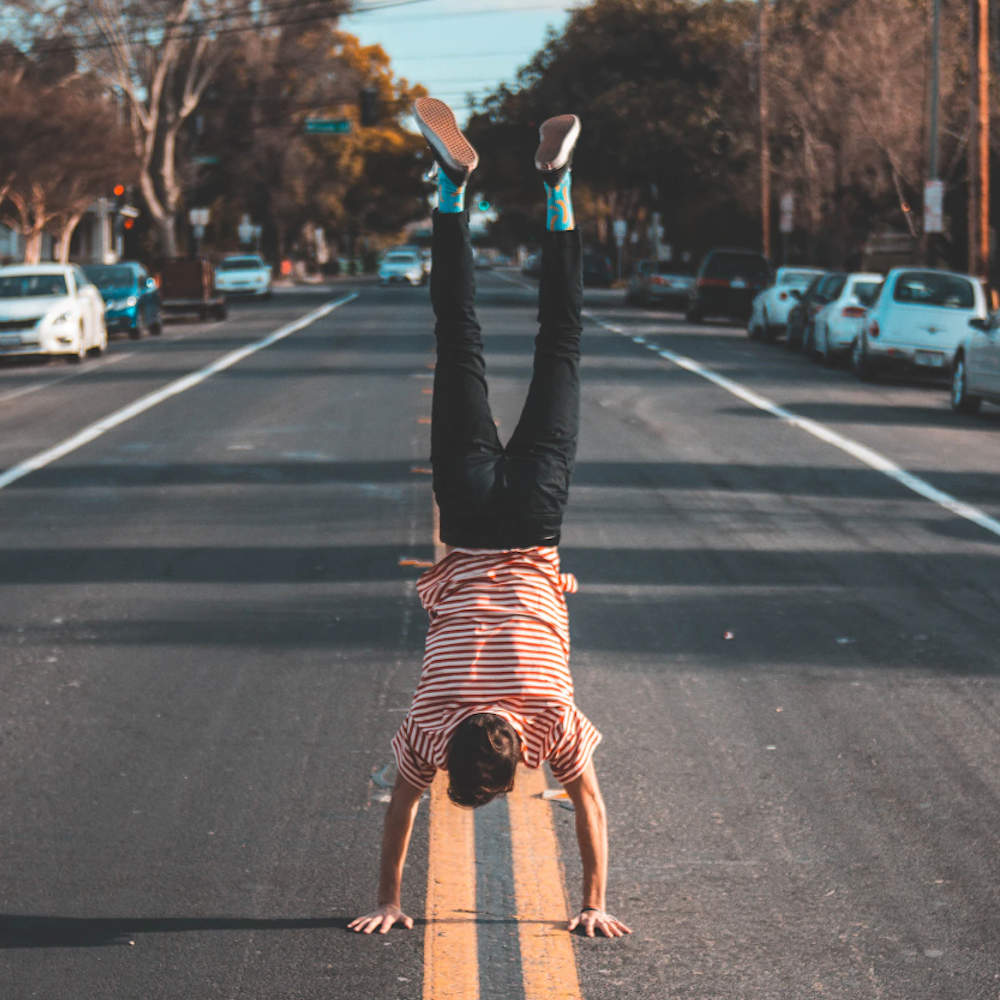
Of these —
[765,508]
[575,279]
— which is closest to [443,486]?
[575,279]

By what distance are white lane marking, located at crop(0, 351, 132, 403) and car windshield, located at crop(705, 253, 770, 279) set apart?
49.7 feet

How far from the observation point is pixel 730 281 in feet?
131

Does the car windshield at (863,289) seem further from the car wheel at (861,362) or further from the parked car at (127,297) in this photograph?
the parked car at (127,297)

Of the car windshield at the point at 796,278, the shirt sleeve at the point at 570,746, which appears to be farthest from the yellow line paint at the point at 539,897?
the car windshield at the point at 796,278

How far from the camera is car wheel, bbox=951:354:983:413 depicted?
2002cm

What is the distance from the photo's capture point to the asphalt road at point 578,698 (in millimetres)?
4734

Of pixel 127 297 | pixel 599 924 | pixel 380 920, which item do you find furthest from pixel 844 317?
pixel 380 920

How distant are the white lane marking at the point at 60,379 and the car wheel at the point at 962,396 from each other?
11451mm

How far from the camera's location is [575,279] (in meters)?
5.18

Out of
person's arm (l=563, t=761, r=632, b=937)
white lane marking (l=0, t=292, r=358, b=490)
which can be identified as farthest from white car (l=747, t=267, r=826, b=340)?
person's arm (l=563, t=761, r=632, b=937)

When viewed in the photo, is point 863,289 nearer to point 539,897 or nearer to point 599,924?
point 539,897

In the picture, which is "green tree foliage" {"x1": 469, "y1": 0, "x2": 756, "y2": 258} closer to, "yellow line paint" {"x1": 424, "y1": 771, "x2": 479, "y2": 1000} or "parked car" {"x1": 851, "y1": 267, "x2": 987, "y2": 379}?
"parked car" {"x1": 851, "y1": 267, "x2": 987, "y2": 379}

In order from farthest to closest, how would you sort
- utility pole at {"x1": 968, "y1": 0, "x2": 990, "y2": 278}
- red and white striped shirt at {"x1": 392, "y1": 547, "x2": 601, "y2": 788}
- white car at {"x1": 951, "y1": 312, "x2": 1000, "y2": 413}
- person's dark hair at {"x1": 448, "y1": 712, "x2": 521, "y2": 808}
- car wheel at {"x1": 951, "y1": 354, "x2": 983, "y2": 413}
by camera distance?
utility pole at {"x1": 968, "y1": 0, "x2": 990, "y2": 278}
car wheel at {"x1": 951, "y1": 354, "x2": 983, "y2": 413}
white car at {"x1": 951, "y1": 312, "x2": 1000, "y2": 413}
red and white striped shirt at {"x1": 392, "y1": 547, "x2": 601, "y2": 788}
person's dark hair at {"x1": 448, "y1": 712, "x2": 521, "y2": 808}

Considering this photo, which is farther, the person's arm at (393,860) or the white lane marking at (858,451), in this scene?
the white lane marking at (858,451)
